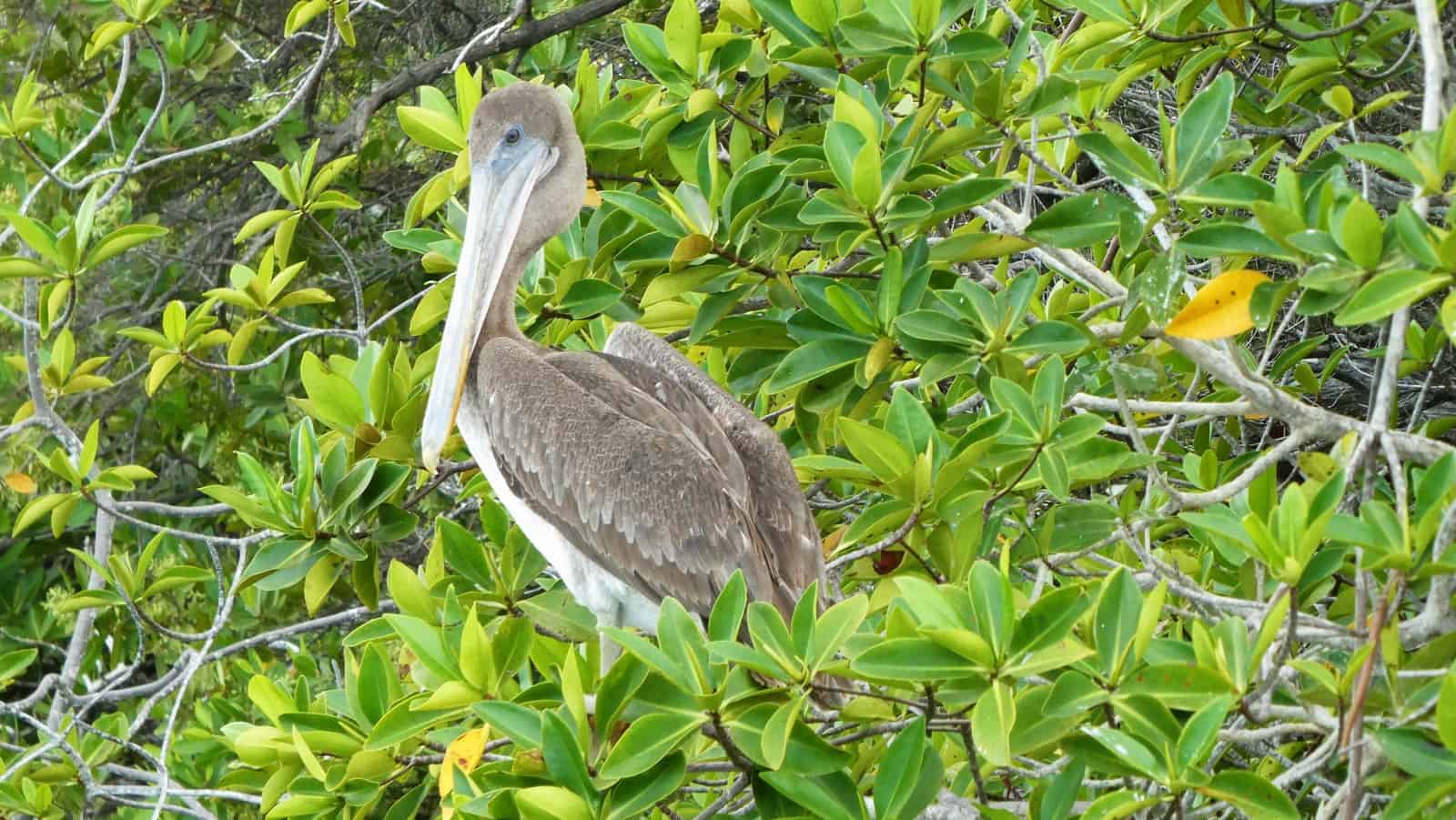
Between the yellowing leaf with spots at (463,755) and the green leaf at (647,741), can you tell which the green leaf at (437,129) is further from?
the green leaf at (647,741)

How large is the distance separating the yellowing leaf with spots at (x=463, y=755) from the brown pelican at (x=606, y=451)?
69 centimetres

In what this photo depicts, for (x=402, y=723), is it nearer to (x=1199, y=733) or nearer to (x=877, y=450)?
(x=877, y=450)

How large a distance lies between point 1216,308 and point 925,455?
2.01 ft

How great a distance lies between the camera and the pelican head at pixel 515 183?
4074 mm

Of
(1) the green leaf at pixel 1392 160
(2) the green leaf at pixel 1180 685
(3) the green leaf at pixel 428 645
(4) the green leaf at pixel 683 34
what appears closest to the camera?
(2) the green leaf at pixel 1180 685

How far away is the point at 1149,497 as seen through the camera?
3.51 metres

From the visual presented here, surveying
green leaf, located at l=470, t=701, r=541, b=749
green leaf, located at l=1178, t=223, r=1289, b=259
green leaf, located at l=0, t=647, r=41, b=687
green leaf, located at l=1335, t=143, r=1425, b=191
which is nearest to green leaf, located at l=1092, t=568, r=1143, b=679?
green leaf, located at l=1178, t=223, r=1289, b=259

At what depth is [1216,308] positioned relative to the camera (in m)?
2.94

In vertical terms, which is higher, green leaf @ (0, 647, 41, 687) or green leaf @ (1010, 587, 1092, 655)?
green leaf @ (1010, 587, 1092, 655)

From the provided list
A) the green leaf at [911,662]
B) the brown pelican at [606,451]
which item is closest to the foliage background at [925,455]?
the green leaf at [911,662]

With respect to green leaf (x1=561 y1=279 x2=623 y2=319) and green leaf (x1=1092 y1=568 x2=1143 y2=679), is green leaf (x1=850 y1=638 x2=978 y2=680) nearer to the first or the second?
green leaf (x1=1092 y1=568 x2=1143 y2=679)

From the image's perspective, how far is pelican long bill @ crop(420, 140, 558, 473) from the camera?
369 cm

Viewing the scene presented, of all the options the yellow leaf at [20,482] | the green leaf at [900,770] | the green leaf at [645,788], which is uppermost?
the green leaf at [900,770]

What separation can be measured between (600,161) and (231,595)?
5.32ft
